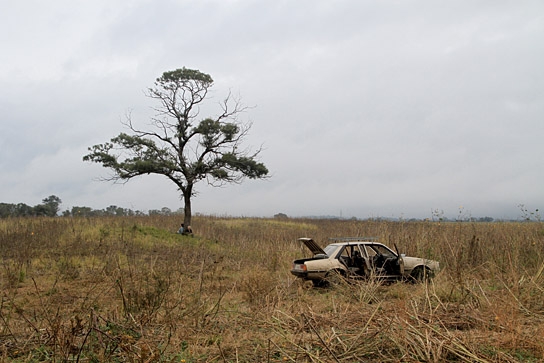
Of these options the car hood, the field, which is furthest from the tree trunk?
the car hood

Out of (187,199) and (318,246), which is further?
(187,199)

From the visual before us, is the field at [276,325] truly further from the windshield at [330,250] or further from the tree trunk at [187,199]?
the tree trunk at [187,199]

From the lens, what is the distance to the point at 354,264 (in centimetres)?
1050

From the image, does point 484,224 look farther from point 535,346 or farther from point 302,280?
point 535,346

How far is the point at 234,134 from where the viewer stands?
23.2 meters

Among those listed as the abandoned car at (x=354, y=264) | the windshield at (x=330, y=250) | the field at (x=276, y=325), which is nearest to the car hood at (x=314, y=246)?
the abandoned car at (x=354, y=264)

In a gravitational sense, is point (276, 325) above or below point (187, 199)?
below

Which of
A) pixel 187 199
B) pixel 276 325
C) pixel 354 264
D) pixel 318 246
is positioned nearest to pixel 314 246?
pixel 318 246

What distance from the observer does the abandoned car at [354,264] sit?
32.4 ft

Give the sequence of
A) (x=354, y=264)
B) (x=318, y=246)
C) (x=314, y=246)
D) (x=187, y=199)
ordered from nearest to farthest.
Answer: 1. (x=354, y=264)
2. (x=318, y=246)
3. (x=314, y=246)
4. (x=187, y=199)

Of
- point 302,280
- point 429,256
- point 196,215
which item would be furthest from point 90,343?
point 196,215

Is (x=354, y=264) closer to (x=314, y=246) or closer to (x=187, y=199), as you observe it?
(x=314, y=246)

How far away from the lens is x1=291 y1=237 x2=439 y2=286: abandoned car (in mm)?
9883

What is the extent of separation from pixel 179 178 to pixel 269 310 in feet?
57.9
